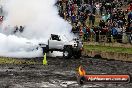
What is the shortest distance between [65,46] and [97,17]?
22.7ft

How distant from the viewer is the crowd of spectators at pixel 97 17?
1340 inches

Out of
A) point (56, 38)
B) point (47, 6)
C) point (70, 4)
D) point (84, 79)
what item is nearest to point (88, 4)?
point (70, 4)

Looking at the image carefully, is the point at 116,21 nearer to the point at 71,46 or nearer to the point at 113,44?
the point at 113,44

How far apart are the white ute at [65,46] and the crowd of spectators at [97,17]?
252cm

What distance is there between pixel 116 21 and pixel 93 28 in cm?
242

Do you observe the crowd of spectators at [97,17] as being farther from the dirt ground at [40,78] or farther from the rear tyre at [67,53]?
the dirt ground at [40,78]

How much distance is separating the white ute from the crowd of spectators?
2522 millimetres

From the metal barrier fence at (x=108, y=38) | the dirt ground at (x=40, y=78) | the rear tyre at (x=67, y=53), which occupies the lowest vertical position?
the dirt ground at (x=40, y=78)

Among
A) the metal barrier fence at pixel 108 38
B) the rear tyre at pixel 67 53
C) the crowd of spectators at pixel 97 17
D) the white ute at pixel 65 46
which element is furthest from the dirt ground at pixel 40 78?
the crowd of spectators at pixel 97 17

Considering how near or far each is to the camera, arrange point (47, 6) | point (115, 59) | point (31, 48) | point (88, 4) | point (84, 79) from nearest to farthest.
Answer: point (84, 79) → point (115, 59) → point (31, 48) → point (47, 6) → point (88, 4)

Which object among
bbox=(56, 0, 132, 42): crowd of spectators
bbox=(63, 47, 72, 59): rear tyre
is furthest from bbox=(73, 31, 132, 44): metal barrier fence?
bbox=(63, 47, 72, 59): rear tyre

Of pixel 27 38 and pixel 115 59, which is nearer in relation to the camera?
pixel 115 59

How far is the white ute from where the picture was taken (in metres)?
33.7

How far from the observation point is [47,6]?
1508 inches
